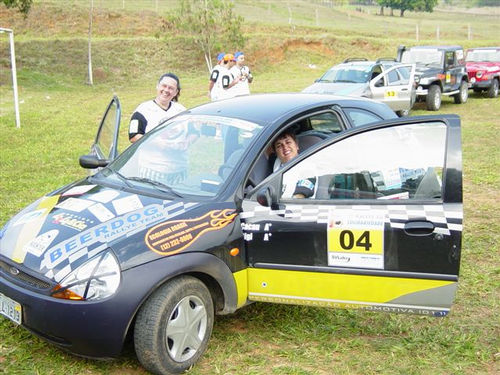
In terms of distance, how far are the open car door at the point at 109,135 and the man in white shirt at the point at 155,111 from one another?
271 mm

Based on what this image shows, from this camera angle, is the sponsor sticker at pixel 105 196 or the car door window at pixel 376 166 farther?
the sponsor sticker at pixel 105 196

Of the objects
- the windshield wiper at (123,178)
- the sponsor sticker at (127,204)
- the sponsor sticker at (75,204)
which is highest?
the windshield wiper at (123,178)

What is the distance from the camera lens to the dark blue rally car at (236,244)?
3.15 m

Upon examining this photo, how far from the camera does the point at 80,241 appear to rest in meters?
3.29

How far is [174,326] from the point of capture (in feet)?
10.7

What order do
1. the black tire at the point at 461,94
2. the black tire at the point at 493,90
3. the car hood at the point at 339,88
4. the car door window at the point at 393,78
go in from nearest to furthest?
the car hood at the point at 339,88 → the car door window at the point at 393,78 → the black tire at the point at 461,94 → the black tire at the point at 493,90

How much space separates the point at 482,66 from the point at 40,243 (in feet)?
60.3

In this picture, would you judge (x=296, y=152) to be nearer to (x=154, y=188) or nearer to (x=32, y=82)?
(x=154, y=188)

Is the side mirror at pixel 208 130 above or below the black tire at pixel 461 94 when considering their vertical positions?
above

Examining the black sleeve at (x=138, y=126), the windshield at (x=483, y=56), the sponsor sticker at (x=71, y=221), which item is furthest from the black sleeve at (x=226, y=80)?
the windshield at (x=483, y=56)

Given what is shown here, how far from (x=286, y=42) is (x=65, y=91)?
14584 mm

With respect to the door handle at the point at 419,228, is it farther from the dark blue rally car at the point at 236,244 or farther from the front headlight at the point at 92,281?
the front headlight at the point at 92,281

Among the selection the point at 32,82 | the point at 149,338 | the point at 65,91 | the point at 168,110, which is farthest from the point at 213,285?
the point at 32,82

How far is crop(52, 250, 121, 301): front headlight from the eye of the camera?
309 centimetres
